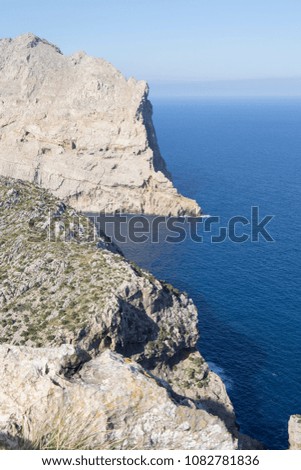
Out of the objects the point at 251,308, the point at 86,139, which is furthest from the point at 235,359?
the point at 86,139

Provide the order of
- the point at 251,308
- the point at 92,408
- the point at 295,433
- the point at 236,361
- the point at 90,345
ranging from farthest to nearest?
the point at 251,308 < the point at 236,361 < the point at 295,433 < the point at 90,345 < the point at 92,408

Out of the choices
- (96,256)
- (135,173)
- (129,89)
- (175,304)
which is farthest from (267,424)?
(129,89)

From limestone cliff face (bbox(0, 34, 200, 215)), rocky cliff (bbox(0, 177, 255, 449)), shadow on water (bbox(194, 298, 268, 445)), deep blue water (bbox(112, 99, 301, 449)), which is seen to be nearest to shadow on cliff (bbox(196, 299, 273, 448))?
shadow on water (bbox(194, 298, 268, 445))

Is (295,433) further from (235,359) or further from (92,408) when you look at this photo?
(92,408)

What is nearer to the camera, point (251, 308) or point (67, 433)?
point (67, 433)

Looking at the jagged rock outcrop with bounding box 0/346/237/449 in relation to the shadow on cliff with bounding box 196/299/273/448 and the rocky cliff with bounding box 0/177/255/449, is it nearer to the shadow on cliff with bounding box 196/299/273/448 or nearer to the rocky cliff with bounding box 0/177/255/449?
the rocky cliff with bounding box 0/177/255/449

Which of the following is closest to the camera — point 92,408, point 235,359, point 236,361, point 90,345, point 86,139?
point 92,408
